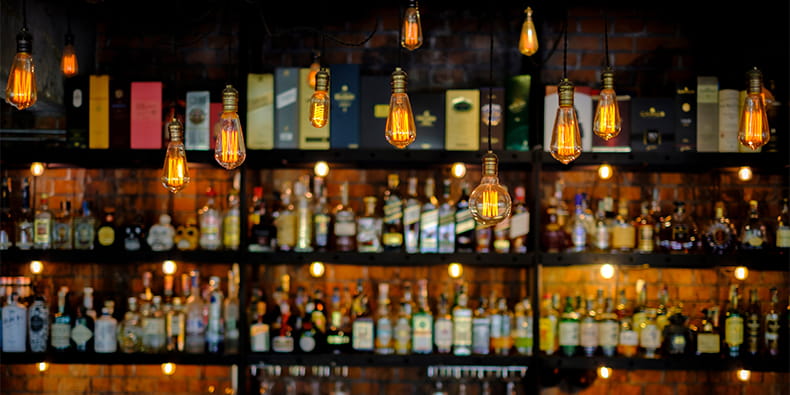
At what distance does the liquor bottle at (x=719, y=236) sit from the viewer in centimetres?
301

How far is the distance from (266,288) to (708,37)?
2265 millimetres

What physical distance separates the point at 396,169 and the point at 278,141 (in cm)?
58

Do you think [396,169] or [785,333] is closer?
[785,333]

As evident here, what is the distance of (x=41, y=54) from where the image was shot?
299 cm

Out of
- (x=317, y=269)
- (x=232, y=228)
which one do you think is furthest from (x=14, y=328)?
(x=317, y=269)

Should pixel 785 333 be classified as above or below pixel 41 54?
below

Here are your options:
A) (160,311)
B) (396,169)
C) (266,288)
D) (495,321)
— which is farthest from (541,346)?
(160,311)

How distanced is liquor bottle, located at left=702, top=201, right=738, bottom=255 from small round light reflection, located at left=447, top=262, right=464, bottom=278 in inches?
40.3

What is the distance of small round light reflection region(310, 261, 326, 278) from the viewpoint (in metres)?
3.14

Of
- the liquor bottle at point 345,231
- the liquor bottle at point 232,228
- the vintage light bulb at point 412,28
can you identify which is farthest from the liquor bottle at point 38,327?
the vintage light bulb at point 412,28

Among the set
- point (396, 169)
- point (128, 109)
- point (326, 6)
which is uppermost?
point (326, 6)

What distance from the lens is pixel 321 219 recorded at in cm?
298

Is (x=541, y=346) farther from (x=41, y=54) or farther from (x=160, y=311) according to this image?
(x=41, y=54)

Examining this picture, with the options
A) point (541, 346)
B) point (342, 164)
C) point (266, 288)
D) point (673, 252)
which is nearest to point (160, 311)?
point (266, 288)
